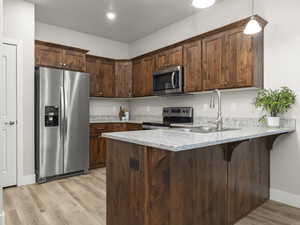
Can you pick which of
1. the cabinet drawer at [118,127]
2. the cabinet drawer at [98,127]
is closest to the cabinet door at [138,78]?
the cabinet drawer at [118,127]

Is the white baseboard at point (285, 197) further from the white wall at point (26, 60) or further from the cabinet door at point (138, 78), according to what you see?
the white wall at point (26, 60)

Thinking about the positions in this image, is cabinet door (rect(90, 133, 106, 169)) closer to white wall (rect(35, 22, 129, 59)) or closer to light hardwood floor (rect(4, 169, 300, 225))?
light hardwood floor (rect(4, 169, 300, 225))

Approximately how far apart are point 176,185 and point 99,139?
2.95 meters

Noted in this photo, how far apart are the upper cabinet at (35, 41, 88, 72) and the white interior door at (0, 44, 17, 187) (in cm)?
40

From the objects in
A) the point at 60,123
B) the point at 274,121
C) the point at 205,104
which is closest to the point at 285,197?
the point at 274,121

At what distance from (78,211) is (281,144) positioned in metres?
2.68

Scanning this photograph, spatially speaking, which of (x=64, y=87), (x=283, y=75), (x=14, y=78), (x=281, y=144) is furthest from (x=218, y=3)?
(x=14, y=78)

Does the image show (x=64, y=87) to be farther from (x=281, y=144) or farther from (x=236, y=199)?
(x=281, y=144)

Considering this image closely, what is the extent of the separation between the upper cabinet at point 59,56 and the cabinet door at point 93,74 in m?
0.41

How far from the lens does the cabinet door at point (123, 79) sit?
4.81m

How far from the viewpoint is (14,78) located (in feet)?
10.3

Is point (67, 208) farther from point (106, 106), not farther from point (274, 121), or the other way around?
point (106, 106)

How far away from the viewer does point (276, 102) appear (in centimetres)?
241

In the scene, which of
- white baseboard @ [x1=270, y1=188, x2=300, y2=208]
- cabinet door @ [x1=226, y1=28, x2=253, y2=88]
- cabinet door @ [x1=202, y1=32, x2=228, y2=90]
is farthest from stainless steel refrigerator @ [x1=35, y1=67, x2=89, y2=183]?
white baseboard @ [x1=270, y1=188, x2=300, y2=208]
